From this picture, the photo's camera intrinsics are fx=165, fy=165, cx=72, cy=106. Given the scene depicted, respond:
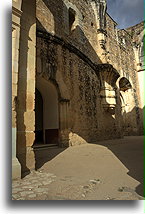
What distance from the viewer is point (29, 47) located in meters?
3.22

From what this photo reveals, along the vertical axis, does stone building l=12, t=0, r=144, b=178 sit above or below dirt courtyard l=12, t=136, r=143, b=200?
above

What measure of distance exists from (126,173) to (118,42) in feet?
43.9

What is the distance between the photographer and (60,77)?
6.73m

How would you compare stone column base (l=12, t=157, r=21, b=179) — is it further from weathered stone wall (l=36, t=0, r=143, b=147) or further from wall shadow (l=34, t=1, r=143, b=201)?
weathered stone wall (l=36, t=0, r=143, b=147)

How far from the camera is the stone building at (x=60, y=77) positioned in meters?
2.91

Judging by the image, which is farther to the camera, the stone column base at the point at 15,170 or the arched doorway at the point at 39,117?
the arched doorway at the point at 39,117

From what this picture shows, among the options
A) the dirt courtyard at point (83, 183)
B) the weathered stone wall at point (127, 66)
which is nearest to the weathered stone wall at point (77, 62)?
the weathered stone wall at point (127, 66)

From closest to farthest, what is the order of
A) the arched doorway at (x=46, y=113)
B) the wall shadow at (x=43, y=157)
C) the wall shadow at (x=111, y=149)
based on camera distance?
the wall shadow at (x=111, y=149) < the wall shadow at (x=43, y=157) < the arched doorway at (x=46, y=113)

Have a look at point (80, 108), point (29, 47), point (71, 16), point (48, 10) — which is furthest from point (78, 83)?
point (29, 47)

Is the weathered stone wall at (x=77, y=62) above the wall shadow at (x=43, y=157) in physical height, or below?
above

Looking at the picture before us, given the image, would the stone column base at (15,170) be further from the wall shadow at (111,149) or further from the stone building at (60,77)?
the wall shadow at (111,149)

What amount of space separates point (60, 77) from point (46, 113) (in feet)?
5.53

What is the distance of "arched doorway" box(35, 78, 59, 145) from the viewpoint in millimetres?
6684

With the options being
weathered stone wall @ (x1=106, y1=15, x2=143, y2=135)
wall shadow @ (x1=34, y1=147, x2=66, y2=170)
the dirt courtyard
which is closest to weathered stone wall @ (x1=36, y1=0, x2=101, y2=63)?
weathered stone wall @ (x1=106, y1=15, x2=143, y2=135)
